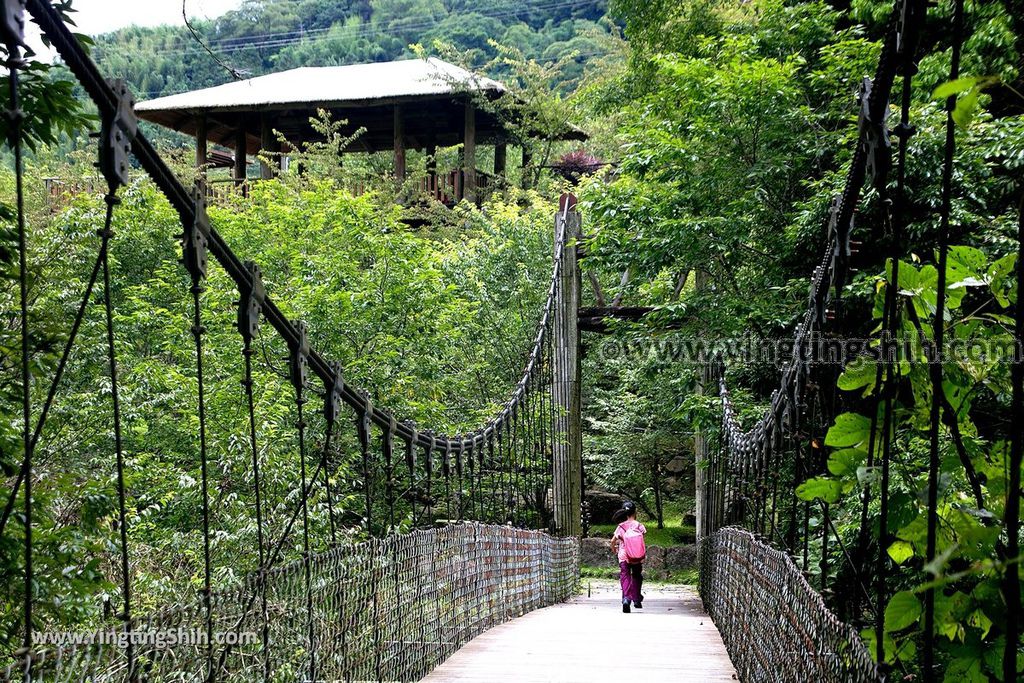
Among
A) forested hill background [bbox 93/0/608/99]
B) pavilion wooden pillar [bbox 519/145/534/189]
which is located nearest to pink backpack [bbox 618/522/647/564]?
pavilion wooden pillar [bbox 519/145/534/189]

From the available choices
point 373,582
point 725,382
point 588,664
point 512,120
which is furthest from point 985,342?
point 512,120

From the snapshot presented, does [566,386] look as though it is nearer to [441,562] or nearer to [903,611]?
[441,562]

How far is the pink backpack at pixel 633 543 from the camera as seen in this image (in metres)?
6.83

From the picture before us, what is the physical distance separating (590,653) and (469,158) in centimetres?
1133

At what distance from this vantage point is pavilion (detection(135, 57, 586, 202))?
47.2 feet

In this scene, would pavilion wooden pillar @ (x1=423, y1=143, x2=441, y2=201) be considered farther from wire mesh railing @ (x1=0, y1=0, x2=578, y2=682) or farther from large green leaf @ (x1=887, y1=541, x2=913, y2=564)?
large green leaf @ (x1=887, y1=541, x2=913, y2=564)

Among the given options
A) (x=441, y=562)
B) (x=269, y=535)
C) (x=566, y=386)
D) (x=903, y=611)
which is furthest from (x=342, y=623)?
(x=566, y=386)

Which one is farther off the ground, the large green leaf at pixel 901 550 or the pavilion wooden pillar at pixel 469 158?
the pavilion wooden pillar at pixel 469 158

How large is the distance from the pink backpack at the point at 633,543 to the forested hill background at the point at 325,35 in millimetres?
19115

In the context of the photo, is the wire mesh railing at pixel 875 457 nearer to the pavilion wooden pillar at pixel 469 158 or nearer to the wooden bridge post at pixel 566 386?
the wooden bridge post at pixel 566 386

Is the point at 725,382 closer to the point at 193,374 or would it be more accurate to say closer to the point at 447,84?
the point at 193,374

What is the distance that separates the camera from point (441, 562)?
3.74 metres

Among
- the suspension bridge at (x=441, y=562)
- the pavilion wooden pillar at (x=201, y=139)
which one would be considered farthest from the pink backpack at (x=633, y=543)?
the pavilion wooden pillar at (x=201, y=139)

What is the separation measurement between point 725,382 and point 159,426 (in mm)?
4334
